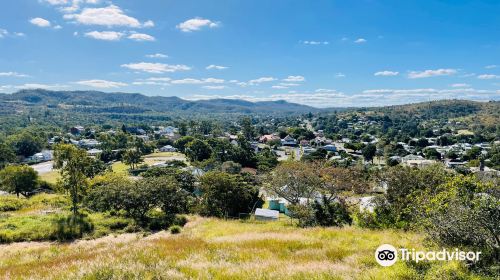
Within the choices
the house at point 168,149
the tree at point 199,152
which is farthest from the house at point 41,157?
the tree at point 199,152

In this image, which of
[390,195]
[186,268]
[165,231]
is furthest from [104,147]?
[186,268]

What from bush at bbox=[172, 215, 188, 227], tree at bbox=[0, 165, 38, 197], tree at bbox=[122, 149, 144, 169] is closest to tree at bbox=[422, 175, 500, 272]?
bush at bbox=[172, 215, 188, 227]

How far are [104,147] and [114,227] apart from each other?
287ft

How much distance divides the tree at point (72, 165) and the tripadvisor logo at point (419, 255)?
70.0ft

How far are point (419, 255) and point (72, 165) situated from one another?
23.4 meters

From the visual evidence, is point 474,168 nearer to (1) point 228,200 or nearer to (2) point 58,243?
(1) point 228,200

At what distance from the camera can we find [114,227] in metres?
20.6

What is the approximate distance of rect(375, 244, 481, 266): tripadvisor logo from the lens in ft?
21.4

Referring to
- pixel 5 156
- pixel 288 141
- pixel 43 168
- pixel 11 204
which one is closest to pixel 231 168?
pixel 11 204

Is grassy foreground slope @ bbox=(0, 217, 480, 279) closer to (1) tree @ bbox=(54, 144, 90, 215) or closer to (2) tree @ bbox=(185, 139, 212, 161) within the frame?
(1) tree @ bbox=(54, 144, 90, 215)

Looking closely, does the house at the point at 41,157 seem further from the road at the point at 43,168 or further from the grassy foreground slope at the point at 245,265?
the grassy foreground slope at the point at 245,265

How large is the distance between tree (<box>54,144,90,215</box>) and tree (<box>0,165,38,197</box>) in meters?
25.6

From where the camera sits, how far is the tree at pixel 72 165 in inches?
898

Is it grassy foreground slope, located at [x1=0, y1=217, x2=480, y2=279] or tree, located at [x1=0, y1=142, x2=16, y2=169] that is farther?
tree, located at [x1=0, y1=142, x2=16, y2=169]
